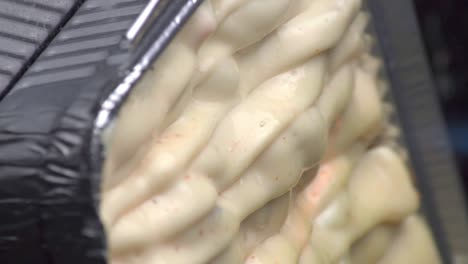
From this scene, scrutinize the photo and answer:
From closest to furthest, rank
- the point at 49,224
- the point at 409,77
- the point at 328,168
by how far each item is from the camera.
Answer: the point at 49,224 → the point at 328,168 → the point at 409,77

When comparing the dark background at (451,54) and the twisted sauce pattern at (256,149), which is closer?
the twisted sauce pattern at (256,149)

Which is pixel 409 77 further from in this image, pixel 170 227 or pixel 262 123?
pixel 170 227

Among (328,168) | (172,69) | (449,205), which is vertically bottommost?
(449,205)

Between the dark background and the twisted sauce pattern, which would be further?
the dark background

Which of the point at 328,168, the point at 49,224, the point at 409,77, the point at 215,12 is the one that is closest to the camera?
the point at 49,224

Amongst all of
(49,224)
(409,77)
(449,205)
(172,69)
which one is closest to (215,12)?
Answer: (172,69)
